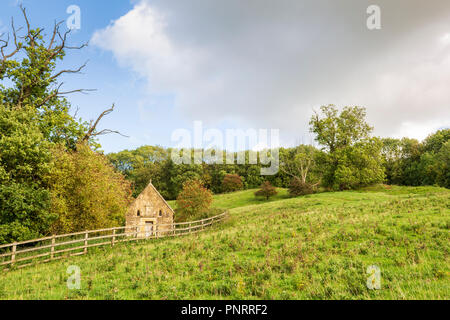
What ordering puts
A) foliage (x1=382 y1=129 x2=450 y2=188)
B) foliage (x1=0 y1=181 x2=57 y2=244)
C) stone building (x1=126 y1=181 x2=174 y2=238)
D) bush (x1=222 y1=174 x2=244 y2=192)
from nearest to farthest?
foliage (x1=0 y1=181 x2=57 y2=244)
stone building (x1=126 y1=181 x2=174 y2=238)
foliage (x1=382 y1=129 x2=450 y2=188)
bush (x1=222 y1=174 x2=244 y2=192)

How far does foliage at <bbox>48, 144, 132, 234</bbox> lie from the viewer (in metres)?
18.5

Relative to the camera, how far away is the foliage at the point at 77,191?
1845 centimetres

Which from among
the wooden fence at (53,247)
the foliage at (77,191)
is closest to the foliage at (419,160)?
the wooden fence at (53,247)

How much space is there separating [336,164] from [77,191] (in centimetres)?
3909

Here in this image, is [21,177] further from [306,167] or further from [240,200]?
[306,167]

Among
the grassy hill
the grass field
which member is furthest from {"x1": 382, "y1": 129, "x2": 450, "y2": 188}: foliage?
the grass field

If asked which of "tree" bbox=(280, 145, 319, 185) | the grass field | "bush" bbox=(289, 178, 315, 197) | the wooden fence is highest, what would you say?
"tree" bbox=(280, 145, 319, 185)

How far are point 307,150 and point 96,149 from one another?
215 feet

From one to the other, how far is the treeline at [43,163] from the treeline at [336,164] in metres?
35.4

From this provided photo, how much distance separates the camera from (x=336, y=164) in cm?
4138

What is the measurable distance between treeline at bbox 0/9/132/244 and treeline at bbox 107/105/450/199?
1395 inches

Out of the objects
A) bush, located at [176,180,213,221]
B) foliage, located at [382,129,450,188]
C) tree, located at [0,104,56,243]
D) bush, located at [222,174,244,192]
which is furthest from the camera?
bush, located at [222,174,244,192]

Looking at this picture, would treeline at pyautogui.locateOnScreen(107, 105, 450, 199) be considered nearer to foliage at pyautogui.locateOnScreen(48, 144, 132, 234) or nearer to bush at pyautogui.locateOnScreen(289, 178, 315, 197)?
bush at pyautogui.locateOnScreen(289, 178, 315, 197)
